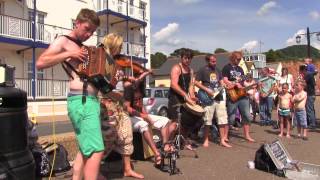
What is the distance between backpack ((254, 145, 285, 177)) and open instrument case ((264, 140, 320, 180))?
3.3 inches

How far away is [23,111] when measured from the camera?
4113 mm

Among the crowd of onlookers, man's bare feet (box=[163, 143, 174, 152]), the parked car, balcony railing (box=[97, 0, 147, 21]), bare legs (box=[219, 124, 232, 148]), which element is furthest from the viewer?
balcony railing (box=[97, 0, 147, 21])

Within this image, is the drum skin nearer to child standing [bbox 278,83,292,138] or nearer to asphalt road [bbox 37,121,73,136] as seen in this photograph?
child standing [bbox 278,83,292,138]

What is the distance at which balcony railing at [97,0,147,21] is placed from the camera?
34.3 meters

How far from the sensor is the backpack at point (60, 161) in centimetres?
622

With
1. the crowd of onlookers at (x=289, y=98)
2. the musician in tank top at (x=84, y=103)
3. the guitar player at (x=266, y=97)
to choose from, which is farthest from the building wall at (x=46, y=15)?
the musician in tank top at (x=84, y=103)

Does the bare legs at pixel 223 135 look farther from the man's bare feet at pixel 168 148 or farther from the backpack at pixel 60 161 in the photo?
the backpack at pixel 60 161

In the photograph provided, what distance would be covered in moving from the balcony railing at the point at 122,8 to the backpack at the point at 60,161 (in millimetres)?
28655

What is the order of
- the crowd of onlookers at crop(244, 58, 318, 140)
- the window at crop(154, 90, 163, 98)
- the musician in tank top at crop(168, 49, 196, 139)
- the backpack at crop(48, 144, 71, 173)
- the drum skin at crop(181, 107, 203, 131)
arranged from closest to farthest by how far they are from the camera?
the backpack at crop(48, 144, 71, 173) < the musician in tank top at crop(168, 49, 196, 139) < the drum skin at crop(181, 107, 203, 131) < the crowd of onlookers at crop(244, 58, 318, 140) < the window at crop(154, 90, 163, 98)

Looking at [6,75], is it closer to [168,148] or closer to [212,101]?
[168,148]

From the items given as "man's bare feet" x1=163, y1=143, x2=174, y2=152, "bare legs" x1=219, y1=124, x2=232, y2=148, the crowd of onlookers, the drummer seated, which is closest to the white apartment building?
the crowd of onlookers

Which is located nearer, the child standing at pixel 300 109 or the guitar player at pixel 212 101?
the guitar player at pixel 212 101

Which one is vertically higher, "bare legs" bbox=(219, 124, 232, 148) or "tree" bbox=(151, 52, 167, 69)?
"tree" bbox=(151, 52, 167, 69)

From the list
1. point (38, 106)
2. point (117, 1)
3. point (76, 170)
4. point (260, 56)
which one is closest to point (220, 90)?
point (76, 170)
